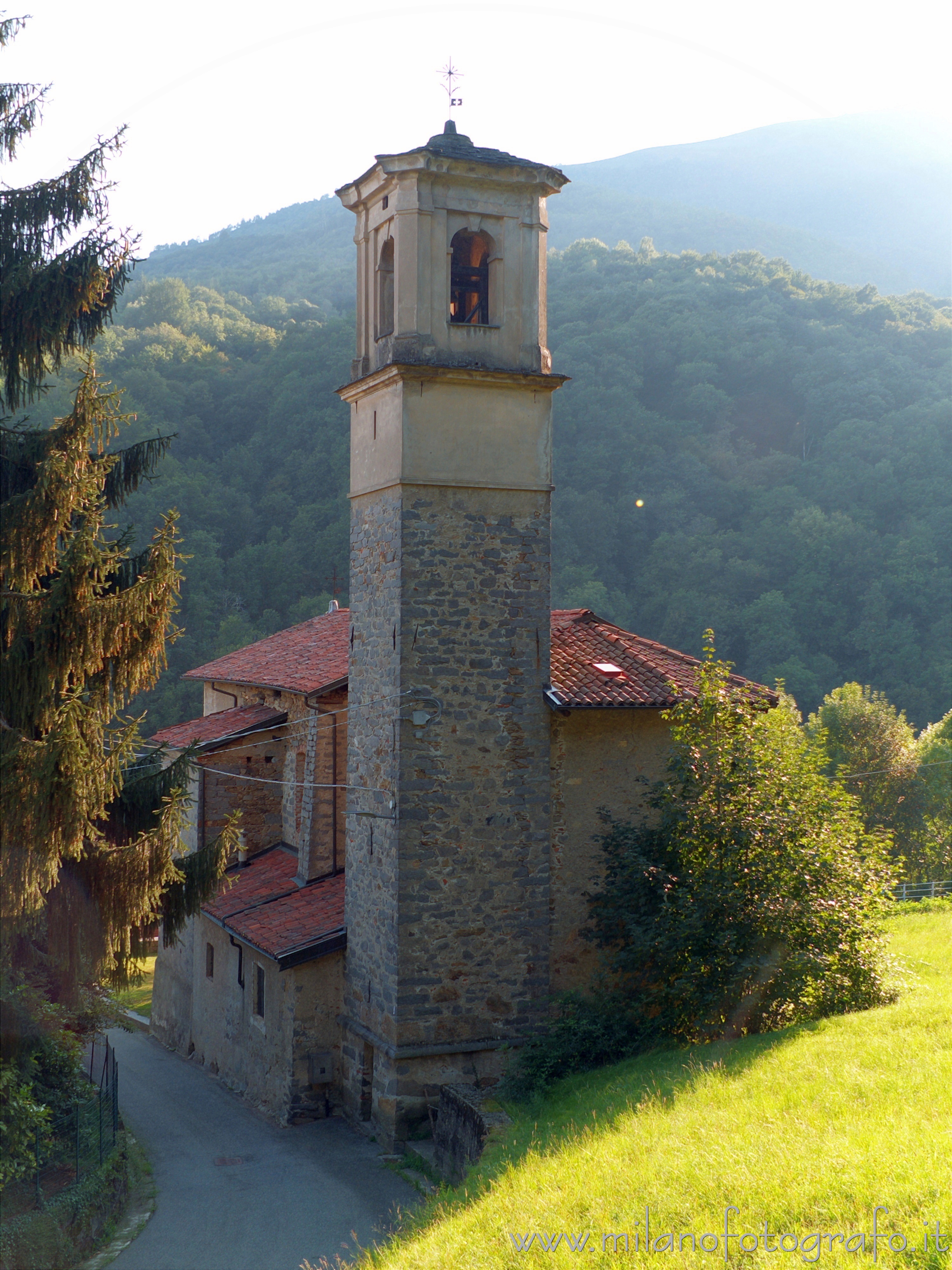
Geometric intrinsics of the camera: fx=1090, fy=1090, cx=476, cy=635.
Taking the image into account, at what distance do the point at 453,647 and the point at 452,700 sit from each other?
2.26ft

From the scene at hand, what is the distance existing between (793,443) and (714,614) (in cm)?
1528

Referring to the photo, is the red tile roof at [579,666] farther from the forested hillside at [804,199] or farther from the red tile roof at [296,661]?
the forested hillside at [804,199]

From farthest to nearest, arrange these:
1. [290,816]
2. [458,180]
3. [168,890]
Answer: [290,816] < [458,180] < [168,890]

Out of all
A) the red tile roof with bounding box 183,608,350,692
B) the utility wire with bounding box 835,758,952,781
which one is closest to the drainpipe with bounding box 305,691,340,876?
the red tile roof with bounding box 183,608,350,692

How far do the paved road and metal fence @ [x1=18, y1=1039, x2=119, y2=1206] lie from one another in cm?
97

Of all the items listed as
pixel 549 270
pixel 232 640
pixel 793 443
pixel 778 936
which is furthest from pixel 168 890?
pixel 549 270

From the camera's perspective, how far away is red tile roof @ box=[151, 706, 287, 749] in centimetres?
1941

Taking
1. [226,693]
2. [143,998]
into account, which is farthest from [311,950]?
[143,998]

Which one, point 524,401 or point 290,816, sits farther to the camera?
point 290,816

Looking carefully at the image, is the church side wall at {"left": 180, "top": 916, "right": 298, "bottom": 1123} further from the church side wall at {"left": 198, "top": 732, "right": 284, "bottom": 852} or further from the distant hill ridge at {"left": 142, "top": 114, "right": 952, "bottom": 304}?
the distant hill ridge at {"left": 142, "top": 114, "right": 952, "bottom": 304}

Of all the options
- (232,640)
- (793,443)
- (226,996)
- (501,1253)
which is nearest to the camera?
(501,1253)

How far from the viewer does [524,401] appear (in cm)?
1461

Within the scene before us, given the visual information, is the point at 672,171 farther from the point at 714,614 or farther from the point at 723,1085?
the point at 723,1085

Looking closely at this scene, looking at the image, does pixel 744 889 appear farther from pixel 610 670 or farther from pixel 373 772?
pixel 373 772
